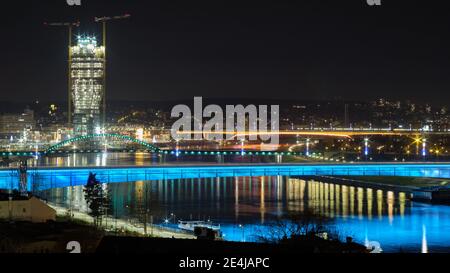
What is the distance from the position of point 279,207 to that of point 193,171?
306 centimetres

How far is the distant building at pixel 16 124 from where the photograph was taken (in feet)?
227

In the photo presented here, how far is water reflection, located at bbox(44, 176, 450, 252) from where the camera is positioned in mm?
13914

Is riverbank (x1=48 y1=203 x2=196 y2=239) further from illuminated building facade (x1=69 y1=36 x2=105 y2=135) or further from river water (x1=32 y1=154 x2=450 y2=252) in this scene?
illuminated building facade (x1=69 y1=36 x2=105 y2=135)

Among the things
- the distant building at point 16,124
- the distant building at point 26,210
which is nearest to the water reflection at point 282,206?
the distant building at point 26,210

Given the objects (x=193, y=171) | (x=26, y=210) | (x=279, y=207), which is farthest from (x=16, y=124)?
(x=26, y=210)

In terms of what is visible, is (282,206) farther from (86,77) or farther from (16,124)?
(16,124)

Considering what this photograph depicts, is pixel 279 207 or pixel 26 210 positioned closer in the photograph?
pixel 26 210

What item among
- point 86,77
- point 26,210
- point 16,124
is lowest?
point 26,210

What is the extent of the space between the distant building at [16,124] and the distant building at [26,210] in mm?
55740

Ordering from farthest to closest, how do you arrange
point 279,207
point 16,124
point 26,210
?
point 16,124 → point 279,207 → point 26,210

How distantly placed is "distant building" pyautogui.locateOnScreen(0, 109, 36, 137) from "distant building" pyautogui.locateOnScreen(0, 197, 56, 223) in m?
55.7

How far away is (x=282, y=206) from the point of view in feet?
60.0
